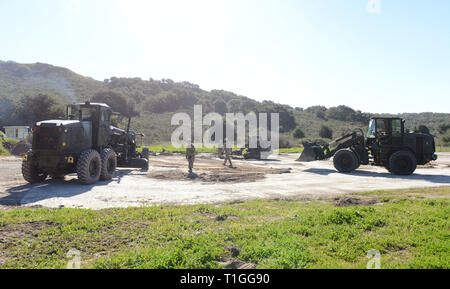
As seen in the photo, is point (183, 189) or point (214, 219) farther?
point (183, 189)

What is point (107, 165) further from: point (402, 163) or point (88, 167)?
point (402, 163)

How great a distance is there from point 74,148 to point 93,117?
196 cm

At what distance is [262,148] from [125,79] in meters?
79.6

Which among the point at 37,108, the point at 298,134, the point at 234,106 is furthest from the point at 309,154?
the point at 234,106

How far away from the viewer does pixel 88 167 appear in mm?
10805

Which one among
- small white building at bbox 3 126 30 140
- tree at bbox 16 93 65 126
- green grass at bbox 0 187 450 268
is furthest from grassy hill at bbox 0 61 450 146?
green grass at bbox 0 187 450 268

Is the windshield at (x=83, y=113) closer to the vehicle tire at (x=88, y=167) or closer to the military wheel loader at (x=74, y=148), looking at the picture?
the military wheel loader at (x=74, y=148)

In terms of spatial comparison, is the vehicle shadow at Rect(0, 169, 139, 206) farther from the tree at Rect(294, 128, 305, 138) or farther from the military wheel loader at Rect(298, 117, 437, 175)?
the tree at Rect(294, 128, 305, 138)

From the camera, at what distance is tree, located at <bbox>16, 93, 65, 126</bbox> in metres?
41.1

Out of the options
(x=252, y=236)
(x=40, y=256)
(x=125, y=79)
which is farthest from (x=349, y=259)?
(x=125, y=79)

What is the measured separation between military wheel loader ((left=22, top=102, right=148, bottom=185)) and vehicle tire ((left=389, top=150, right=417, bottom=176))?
13.5 metres

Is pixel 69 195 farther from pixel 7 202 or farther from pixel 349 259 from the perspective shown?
pixel 349 259

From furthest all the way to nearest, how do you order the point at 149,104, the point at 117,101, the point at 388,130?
the point at 149,104 < the point at 117,101 < the point at 388,130

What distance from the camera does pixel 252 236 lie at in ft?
17.0
